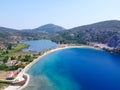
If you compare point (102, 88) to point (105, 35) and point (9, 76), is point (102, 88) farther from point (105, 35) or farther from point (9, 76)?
point (105, 35)

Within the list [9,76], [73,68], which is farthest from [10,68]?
[73,68]

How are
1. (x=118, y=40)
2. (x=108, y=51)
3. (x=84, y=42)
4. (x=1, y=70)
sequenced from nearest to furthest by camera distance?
(x=1, y=70), (x=108, y=51), (x=118, y=40), (x=84, y=42)

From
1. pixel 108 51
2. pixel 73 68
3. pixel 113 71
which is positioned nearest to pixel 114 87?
pixel 113 71

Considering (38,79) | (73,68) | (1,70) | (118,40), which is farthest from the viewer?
(118,40)

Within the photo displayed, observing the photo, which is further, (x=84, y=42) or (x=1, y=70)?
(x=84, y=42)

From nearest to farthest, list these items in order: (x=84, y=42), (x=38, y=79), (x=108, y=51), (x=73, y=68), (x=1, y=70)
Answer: (x=38, y=79) → (x=1, y=70) → (x=73, y=68) → (x=108, y=51) → (x=84, y=42)

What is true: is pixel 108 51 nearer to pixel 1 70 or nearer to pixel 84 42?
pixel 84 42

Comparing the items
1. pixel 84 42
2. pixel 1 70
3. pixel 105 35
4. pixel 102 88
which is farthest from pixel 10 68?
pixel 105 35

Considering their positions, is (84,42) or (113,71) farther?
(84,42)

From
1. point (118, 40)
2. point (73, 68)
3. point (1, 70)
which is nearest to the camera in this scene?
point (1, 70)
